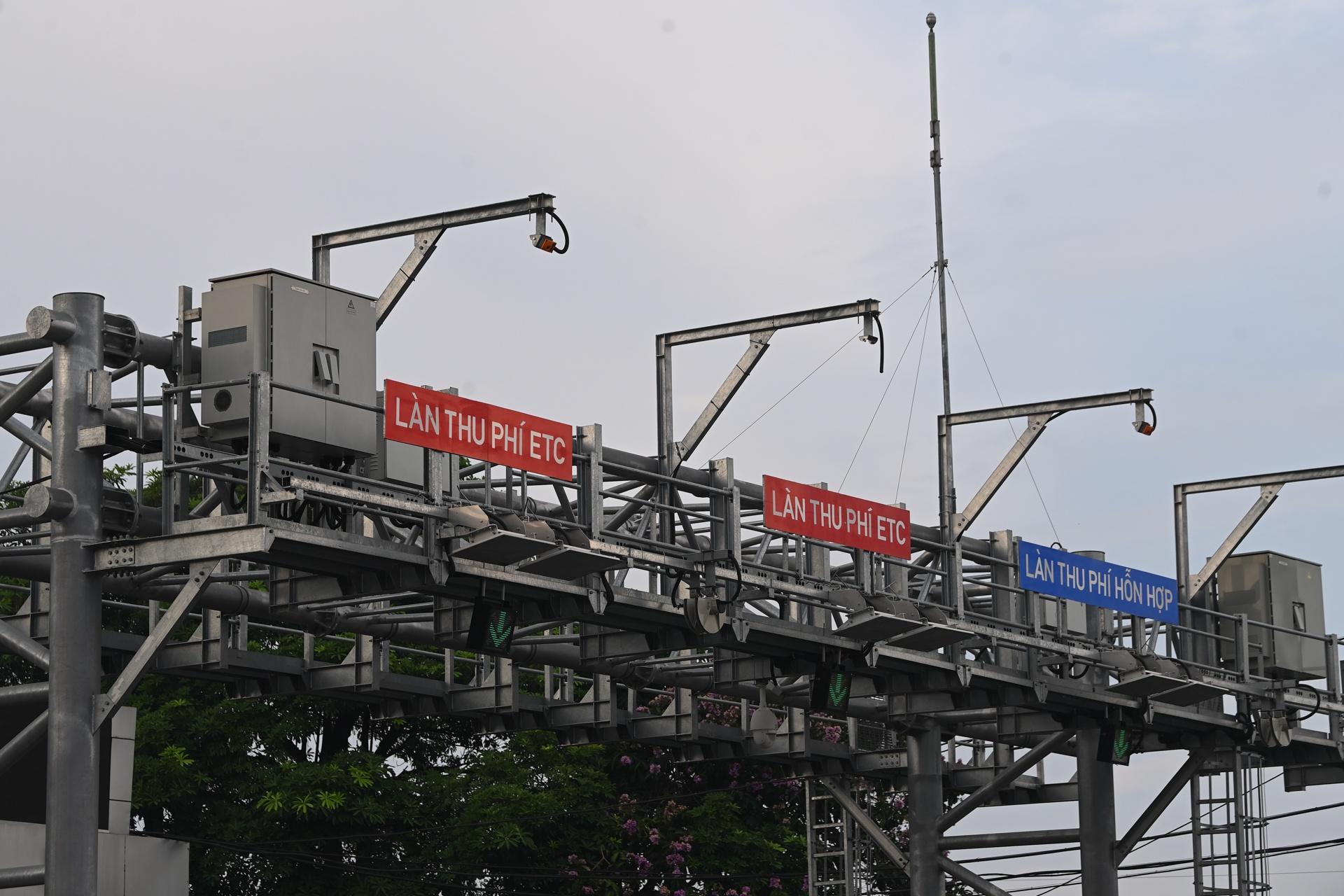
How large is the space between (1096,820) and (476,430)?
46.9 feet

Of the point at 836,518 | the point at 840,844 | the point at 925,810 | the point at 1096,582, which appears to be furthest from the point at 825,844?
the point at 836,518

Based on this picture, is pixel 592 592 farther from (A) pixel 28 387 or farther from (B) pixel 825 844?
(B) pixel 825 844

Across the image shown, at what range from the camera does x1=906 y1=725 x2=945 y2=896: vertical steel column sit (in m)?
31.4

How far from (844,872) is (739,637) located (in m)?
10.6

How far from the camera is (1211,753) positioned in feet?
104

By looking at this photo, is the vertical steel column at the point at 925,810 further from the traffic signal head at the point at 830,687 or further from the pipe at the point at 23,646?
the pipe at the point at 23,646

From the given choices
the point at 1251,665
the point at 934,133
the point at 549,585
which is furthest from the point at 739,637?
the point at 1251,665

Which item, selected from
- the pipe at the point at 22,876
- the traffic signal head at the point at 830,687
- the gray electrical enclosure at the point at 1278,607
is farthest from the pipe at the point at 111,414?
the gray electrical enclosure at the point at 1278,607

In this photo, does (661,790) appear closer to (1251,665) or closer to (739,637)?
(1251,665)

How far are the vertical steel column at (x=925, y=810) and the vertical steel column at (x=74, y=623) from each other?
596 inches

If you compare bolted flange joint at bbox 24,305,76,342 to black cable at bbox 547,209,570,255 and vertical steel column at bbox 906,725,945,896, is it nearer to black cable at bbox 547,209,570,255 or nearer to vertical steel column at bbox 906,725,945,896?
black cable at bbox 547,209,570,255

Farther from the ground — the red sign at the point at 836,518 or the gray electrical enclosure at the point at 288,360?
the gray electrical enclosure at the point at 288,360

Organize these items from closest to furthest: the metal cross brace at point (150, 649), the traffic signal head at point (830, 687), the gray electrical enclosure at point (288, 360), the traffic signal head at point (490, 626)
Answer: the metal cross brace at point (150, 649) → the gray electrical enclosure at point (288, 360) → the traffic signal head at point (490, 626) → the traffic signal head at point (830, 687)

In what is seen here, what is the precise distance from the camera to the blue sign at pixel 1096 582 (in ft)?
84.1
